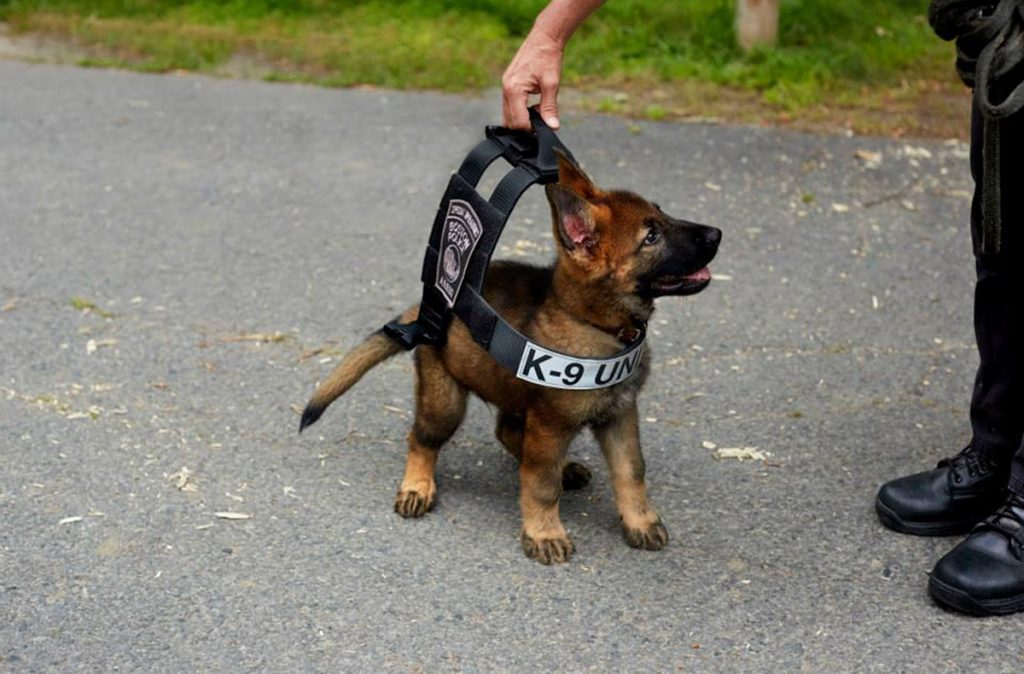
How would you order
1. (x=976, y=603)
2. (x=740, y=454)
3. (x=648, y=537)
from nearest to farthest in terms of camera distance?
(x=976, y=603)
(x=648, y=537)
(x=740, y=454)

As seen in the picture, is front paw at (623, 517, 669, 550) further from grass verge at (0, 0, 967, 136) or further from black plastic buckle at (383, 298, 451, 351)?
grass verge at (0, 0, 967, 136)

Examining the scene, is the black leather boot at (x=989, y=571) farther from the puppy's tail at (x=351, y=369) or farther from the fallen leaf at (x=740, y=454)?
the puppy's tail at (x=351, y=369)

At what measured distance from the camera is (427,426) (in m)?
3.96

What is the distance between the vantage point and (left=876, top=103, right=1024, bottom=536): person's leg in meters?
3.66

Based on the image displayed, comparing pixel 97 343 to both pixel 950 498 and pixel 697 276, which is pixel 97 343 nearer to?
pixel 697 276

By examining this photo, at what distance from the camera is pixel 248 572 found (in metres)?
3.62

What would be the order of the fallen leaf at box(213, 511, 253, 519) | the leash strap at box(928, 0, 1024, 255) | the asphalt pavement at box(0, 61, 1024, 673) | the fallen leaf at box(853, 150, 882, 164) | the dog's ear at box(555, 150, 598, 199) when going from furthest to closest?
1. the fallen leaf at box(853, 150, 882, 164)
2. the fallen leaf at box(213, 511, 253, 519)
3. the dog's ear at box(555, 150, 598, 199)
4. the asphalt pavement at box(0, 61, 1024, 673)
5. the leash strap at box(928, 0, 1024, 255)

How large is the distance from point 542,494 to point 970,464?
122cm

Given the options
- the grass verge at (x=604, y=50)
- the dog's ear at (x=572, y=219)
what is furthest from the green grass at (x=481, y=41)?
the dog's ear at (x=572, y=219)

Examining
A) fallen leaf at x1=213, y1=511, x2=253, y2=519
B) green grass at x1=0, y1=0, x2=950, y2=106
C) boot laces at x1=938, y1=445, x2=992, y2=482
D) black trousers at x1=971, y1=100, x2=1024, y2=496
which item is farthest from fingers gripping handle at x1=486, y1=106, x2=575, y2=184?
green grass at x1=0, y1=0, x2=950, y2=106

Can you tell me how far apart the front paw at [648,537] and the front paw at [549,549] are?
7.0 inches

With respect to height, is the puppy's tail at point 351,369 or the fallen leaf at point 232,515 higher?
the puppy's tail at point 351,369

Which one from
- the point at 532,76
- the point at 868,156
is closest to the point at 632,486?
the point at 532,76

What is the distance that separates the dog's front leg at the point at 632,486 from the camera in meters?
3.78
